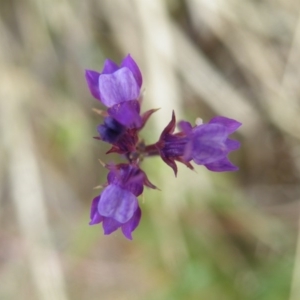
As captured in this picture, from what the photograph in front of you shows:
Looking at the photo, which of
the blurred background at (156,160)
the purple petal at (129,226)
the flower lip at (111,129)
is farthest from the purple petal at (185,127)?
the blurred background at (156,160)

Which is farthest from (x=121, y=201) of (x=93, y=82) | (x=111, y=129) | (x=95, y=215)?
(x=93, y=82)

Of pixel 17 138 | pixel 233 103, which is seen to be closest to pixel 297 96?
pixel 233 103

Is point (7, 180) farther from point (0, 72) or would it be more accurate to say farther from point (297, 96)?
point (297, 96)

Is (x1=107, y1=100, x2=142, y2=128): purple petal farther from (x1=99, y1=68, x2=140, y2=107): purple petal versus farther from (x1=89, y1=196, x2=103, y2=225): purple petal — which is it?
(x1=89, y1=196, x2=103, y2=225): purple petal

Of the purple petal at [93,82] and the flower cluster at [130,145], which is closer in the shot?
the flower cluster at [130,145]

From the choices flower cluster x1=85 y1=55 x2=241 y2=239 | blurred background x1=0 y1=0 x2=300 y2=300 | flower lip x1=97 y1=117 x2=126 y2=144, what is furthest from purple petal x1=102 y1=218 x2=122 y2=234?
blurred background x1=0 y1=0 x2=300 y2=300

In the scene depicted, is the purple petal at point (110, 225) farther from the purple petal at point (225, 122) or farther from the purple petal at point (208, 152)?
the purple petal at point (225, 122)
